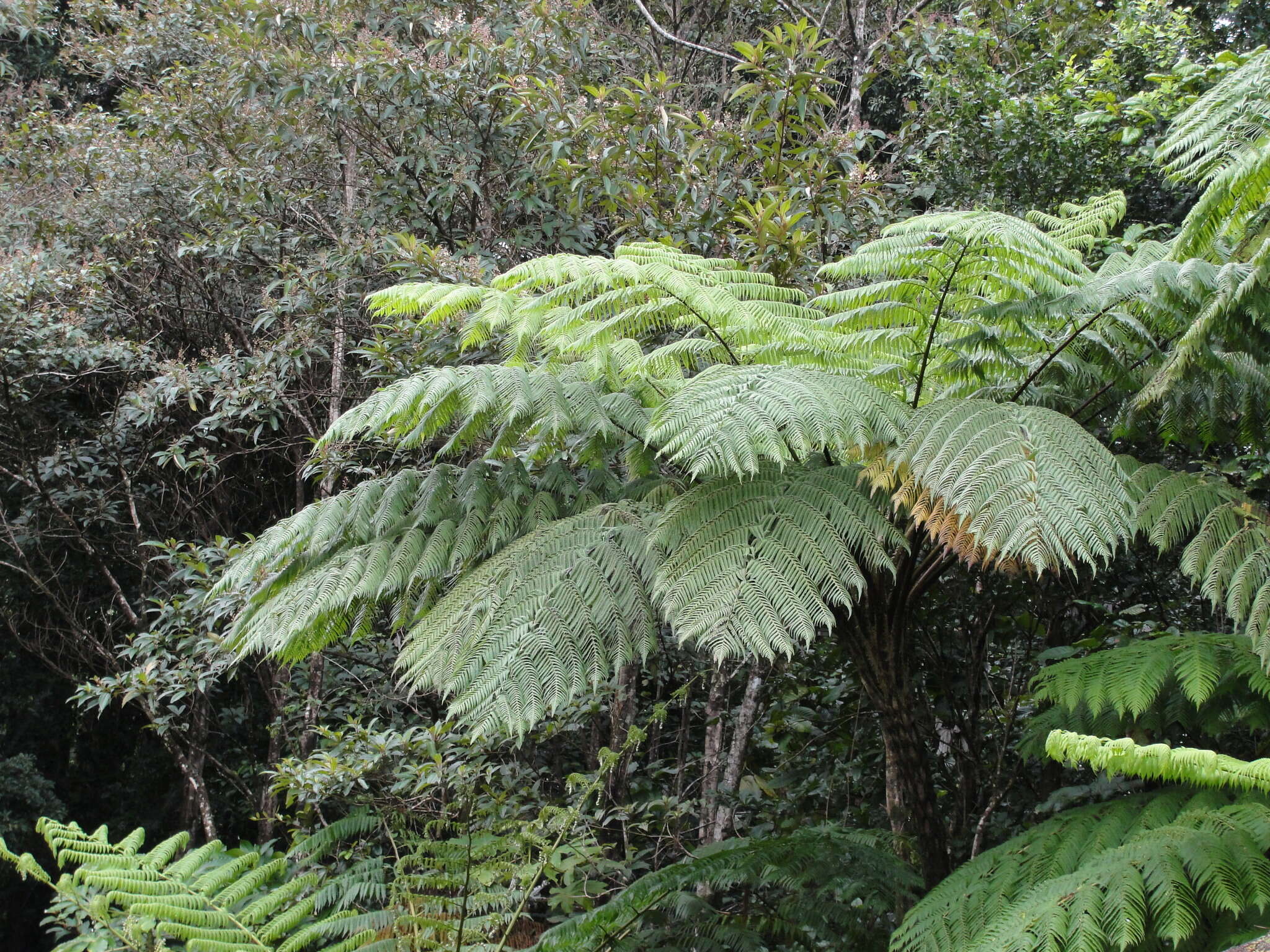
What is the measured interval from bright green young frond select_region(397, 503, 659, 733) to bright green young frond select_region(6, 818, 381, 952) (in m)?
0.80

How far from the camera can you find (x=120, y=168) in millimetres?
5578

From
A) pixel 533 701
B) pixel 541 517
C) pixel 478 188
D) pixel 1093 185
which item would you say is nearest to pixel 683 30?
pixel 478 188

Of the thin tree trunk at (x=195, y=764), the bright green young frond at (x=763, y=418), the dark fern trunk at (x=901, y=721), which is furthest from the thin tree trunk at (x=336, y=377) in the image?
the bright green young frond at (x=763, y=418)

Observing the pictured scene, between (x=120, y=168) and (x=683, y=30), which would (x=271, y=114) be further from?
(x=683, y=30)

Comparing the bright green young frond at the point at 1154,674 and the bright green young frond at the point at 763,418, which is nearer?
the bright green young frond at the point at 763,418

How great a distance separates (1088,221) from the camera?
2807 millimetres

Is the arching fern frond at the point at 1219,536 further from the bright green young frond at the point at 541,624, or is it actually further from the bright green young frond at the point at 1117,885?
the bright green young frond at the point at 541,624

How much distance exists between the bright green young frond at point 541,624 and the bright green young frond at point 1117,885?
33.6 inches

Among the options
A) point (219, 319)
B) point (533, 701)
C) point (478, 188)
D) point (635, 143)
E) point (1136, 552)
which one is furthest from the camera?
point (219, 319)

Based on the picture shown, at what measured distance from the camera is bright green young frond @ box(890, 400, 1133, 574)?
1825mm

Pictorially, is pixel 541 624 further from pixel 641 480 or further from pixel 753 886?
pixel 753 886

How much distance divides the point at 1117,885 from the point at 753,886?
3.62 feet

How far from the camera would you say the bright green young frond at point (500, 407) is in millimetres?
2289

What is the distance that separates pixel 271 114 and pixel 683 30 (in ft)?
10.6
